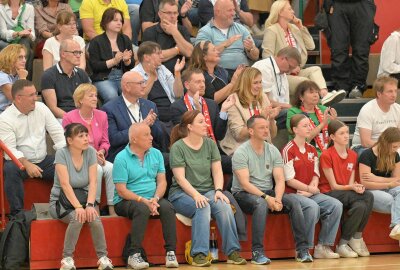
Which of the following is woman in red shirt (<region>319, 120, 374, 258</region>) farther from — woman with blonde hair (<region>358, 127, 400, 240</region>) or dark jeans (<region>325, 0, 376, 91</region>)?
dark jeans (<region>325, 0, 376, 91</region>)

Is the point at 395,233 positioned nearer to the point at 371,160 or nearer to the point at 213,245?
the point at 371,160

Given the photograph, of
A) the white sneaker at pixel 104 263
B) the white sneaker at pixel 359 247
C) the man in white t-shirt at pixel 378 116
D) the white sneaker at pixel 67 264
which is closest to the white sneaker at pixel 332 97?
the man in white t-shirt at pixel 378 116

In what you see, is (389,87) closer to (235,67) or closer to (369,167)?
(369,167)

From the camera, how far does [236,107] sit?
1119 cm

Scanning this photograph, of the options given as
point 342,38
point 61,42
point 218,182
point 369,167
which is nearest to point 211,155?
point 218,182

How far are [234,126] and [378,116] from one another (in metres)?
1.59

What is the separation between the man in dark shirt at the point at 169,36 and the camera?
12.4 metres

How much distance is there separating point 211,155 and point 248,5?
397 cm

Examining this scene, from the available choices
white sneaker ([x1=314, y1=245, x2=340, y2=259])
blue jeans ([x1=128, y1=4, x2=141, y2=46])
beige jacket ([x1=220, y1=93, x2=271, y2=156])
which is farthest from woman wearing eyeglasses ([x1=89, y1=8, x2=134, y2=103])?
white sneaker ([x1=314, y1=245, x2=340, y2=259])

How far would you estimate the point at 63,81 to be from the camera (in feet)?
36.7

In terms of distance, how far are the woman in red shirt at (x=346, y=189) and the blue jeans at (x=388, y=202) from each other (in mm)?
113

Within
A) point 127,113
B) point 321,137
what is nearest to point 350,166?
point 321,137

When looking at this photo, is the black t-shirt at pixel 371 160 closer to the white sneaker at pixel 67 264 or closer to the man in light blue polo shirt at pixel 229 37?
the man in light blue polo shirt at pixel 229 37

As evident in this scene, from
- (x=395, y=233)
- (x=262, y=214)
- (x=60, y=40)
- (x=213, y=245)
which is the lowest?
(x=395, y=233)
